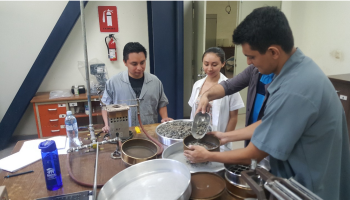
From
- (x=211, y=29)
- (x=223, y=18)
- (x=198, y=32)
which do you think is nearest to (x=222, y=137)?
(x=198, y=32)

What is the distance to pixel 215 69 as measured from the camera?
1.98 meters

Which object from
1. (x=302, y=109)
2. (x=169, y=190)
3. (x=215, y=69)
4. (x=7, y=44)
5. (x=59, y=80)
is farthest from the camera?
(x=59, y=80)

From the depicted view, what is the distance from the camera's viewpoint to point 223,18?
5.24m

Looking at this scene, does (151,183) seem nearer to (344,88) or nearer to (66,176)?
(66,176)

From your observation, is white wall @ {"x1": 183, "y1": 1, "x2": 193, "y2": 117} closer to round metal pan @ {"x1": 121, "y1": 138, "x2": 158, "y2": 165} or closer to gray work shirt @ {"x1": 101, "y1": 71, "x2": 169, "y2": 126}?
gray work shirt @ {"x1": 101, "y1": 71, "x2": 169, "y2": 126}

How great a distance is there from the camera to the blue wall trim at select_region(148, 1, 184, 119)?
3.29m

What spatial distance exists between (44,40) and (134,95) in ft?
7.61

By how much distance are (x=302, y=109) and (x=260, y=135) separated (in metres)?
0.19

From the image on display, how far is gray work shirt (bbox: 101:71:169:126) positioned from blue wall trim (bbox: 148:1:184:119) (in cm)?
135

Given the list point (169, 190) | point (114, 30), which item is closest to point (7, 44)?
point (114, 30)

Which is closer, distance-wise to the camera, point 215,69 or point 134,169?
point 134,169

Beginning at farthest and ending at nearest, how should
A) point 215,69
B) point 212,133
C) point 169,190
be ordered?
point 215,69, point 212,133, point 169,190

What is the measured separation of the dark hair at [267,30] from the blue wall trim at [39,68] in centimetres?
309

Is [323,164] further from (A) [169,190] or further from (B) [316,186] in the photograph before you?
(A) [169,190]
